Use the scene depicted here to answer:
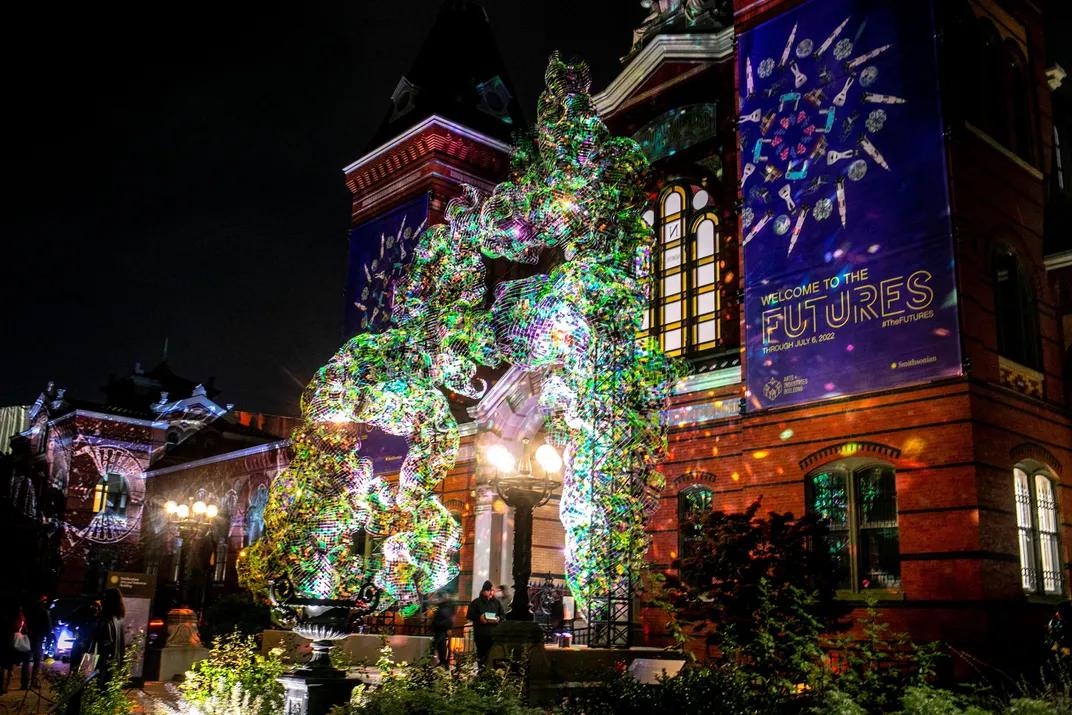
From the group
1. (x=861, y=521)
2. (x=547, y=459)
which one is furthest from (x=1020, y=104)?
(x=547, y=459)

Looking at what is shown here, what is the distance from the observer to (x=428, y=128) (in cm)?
2527

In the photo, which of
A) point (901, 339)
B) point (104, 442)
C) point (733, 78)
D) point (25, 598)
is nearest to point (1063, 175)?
point (733, 78)

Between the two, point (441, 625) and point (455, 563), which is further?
point (455, 563)

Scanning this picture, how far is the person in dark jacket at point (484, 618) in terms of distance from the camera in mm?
14109

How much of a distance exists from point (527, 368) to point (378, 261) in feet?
32.2

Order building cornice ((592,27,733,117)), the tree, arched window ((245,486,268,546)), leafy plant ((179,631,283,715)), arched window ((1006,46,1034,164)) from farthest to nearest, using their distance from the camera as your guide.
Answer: arched window ((245,486,268,546)) < building cornice ((592,27,733,117)) < arched window ((1006,46,1034,164)) < the tree < leafy plant ((179,631,283,715))

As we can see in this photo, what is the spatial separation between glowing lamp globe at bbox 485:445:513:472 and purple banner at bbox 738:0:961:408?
6800 millimetres

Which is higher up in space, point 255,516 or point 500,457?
point 500,457

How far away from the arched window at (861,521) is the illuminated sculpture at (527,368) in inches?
111

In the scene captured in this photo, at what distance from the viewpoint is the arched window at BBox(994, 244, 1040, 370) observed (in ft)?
48.5

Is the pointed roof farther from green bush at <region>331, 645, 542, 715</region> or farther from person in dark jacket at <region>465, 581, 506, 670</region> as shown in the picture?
green bush at <region>331, 645, 542, 715</region>

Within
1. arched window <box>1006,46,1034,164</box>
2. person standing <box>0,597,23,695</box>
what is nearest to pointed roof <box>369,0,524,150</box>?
arched window <box>1006,46,1034,164</box>

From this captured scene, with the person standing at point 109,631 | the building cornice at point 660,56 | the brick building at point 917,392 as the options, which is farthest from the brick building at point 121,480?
the person standing at point 109,631

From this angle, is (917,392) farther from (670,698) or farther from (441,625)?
(441,625)
